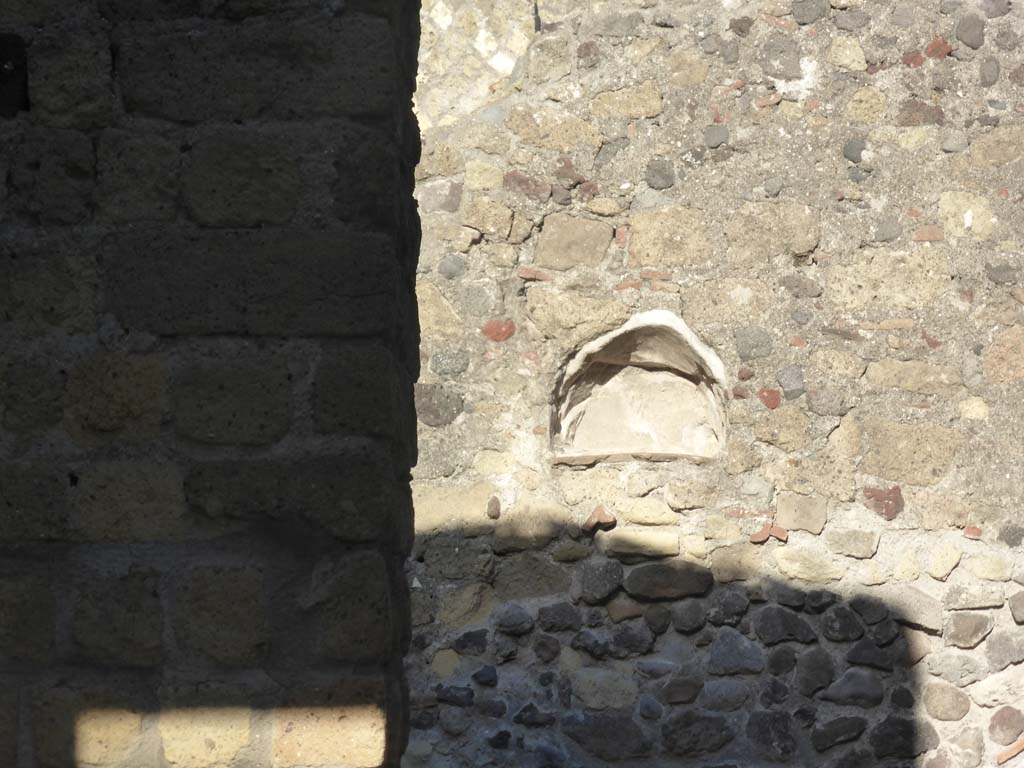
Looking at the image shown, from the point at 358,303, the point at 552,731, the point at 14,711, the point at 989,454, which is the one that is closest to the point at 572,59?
the point at 989,454

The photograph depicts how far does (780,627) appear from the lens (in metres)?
4.92

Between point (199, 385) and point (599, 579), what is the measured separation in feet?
10.8

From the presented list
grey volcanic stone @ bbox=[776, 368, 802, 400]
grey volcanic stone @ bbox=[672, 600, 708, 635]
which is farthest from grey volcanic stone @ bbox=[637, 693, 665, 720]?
grey volcanic stone @ bbox=[776, 368, 802, 400]

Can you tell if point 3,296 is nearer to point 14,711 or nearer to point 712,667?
point 14,711

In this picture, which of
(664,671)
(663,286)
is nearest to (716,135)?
(663,286)

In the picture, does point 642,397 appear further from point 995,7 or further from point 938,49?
point 995,7

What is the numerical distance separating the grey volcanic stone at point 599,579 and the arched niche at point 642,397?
43cm

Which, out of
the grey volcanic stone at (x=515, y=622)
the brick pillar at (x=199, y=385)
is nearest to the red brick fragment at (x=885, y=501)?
the grey volcanic stone at (x=515, y=622)

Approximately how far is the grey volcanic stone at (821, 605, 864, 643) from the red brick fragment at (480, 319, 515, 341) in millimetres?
1737

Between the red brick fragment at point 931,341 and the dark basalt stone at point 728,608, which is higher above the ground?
the red brick fragment at point 931,341

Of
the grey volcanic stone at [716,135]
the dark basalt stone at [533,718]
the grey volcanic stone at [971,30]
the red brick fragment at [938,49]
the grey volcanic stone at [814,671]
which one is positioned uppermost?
the grey volcanic stone at [971,30]

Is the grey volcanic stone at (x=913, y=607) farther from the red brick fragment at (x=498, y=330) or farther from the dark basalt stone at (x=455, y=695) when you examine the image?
the red brick fragment at (x=498, y=330)

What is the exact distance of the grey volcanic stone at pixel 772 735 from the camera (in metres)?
4.85

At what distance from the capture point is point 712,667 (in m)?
4.93
